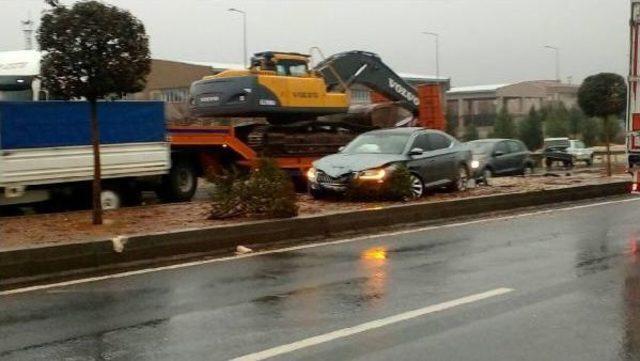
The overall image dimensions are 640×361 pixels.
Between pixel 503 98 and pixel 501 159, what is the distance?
235 feet

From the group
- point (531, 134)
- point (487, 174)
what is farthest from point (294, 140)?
point (531, 134)

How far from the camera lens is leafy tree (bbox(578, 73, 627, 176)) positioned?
2328 cm

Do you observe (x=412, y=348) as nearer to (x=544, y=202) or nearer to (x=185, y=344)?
(x=185, y=344)

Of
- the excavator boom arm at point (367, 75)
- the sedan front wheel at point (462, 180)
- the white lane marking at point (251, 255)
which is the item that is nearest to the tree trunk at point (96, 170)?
the white lane marking at point (251, 255)

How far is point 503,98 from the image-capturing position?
94.5m

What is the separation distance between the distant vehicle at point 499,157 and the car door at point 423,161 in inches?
227

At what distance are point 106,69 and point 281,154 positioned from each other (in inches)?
372

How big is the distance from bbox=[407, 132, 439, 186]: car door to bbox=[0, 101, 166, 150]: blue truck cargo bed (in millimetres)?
4989

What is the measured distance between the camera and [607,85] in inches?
927

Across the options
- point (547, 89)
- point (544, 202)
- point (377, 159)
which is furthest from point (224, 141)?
point (547, 89)

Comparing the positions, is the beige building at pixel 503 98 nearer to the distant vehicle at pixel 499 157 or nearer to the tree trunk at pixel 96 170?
the distant vehicle at pixel 499 157

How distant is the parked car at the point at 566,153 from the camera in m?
38.9

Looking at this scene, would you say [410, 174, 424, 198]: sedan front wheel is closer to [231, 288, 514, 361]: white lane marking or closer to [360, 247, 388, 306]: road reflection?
[360, 247, 388, 306]: road reflection

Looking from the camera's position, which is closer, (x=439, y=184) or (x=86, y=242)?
(x=86, y=242)
